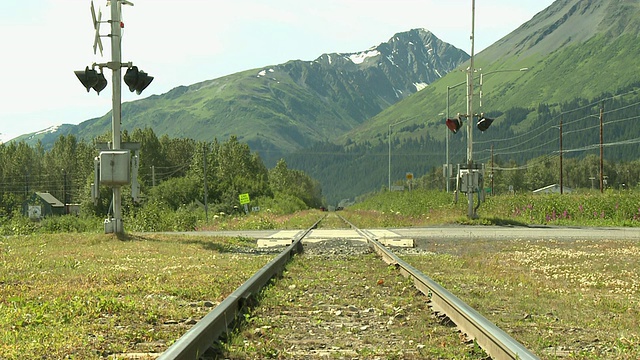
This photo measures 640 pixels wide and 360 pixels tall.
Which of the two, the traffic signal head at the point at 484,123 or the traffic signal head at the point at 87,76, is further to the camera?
the traffic signal head at the point at 484,123

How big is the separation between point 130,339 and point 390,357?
201 centimetres

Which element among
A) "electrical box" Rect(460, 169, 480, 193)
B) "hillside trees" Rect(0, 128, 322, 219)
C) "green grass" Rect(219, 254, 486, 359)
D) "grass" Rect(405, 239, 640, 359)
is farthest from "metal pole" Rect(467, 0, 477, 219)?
"hillside trees" Rect(0, 128, 322, 219)

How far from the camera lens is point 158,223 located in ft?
122

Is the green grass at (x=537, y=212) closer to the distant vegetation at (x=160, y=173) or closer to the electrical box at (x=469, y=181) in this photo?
the electrical box at (x=469, y=181)

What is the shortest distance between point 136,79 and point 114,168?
2.13 m

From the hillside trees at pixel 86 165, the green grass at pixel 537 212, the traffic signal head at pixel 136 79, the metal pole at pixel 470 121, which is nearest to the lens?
the traffic signal head at pixel 136 79

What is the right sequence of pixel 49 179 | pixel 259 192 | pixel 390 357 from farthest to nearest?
pixel 49 179 → pixel 259 192 → pixel 390 357

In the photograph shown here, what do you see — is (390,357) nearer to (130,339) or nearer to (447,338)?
(447,338)

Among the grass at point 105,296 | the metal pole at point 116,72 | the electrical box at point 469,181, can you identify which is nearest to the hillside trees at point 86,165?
the electrical box at point 469,181

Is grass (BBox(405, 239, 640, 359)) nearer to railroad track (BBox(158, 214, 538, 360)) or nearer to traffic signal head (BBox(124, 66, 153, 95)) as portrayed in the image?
railroad track (BBox(158, 214, 538, 360))

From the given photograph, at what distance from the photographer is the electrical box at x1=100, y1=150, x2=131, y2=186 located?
17734 millimetres

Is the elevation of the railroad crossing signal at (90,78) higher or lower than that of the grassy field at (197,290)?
higher

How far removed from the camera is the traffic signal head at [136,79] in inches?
719

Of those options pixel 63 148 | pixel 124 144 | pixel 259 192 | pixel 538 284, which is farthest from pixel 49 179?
pixel 538 284
